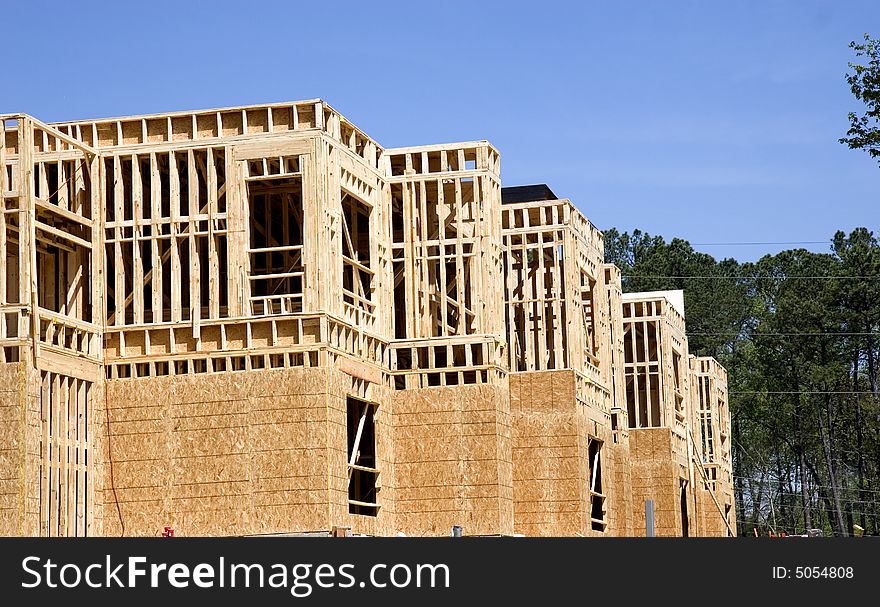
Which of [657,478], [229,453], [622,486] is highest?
[229,453]

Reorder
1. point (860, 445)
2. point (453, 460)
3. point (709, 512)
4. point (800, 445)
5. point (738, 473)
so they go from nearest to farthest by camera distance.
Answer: point (453, 460), point (709, 512), point (860, 445), point (800, 445), point (738, 473)

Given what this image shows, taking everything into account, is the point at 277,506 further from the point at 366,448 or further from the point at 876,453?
the point at 876,453

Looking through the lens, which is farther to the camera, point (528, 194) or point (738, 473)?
point (738, 473)

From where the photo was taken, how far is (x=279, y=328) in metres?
31.5

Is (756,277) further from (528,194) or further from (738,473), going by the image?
(528,194)

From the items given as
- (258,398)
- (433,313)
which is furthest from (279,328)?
(433,313)

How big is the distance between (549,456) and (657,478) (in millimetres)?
11828

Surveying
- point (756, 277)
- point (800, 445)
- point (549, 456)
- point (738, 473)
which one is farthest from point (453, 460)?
point (738, 473)

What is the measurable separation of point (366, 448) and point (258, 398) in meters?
5.87

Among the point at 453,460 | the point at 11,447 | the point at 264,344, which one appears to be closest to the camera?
the point at 11,447

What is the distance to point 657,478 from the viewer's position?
4878 cm

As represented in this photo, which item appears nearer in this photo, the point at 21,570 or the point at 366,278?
the point at 21,570

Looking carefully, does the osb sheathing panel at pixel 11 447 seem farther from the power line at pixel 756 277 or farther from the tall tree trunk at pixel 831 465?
the tall tree trunk at pixel 831 465

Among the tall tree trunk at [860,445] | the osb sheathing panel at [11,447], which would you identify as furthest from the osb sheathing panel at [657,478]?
the tall tree trunk at [860,445]
